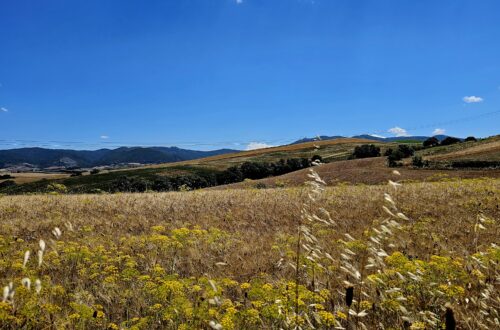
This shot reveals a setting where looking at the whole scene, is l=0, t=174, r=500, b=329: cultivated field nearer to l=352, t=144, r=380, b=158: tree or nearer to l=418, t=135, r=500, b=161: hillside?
l=418, t=135, r=500, b=161: hillside

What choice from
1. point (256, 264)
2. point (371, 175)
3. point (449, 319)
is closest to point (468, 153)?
point (371, 175)

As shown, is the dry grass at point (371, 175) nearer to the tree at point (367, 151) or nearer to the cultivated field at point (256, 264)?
the cultivated field at point (256, 264)

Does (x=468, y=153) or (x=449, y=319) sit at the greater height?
(x=468, y=153)

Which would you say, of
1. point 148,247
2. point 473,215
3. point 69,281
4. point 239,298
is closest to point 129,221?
point 148,247

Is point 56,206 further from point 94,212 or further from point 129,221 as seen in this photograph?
point 129,221

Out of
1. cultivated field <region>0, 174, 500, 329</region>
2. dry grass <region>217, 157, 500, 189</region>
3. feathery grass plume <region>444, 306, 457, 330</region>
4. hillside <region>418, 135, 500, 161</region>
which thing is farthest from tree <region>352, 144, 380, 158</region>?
feathery grass plume <region>444, 306, 457, 330</region>

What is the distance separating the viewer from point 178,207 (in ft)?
42.9

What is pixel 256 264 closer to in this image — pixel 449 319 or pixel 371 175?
pixel 449 319

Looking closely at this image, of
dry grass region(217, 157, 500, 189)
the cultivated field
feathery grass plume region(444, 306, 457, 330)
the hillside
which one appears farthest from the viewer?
the hillside

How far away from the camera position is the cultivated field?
3.94 metres

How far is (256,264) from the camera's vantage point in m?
6.62

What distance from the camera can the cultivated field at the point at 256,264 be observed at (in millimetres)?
3943

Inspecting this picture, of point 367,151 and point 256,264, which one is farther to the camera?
point 367,151

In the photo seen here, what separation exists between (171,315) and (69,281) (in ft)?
9.01
